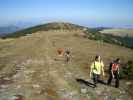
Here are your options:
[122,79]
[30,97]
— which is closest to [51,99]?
[30,97]

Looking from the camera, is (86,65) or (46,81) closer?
(46,81)

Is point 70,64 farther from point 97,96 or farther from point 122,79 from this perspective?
point 97,96

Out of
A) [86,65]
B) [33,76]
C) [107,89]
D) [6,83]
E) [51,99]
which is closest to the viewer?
[51,99]

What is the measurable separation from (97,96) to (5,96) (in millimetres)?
6151

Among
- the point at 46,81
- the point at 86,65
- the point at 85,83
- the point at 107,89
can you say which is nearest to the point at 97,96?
the point at 107,89

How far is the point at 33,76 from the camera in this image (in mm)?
29234

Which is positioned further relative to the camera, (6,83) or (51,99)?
(6,83)

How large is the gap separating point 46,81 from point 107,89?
A: 17.2 feet

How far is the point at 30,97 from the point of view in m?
21.6

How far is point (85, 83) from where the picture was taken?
2658 centimetres

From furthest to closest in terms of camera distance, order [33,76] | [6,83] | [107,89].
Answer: [33,76] → [6,83] → [107,89]

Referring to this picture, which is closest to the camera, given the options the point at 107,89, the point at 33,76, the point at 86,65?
the point at 107,89

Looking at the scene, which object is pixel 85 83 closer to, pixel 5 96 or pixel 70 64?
pixel 5 96

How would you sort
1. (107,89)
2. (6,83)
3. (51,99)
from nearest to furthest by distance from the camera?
(51,99) → (107,89) → (6,83)
